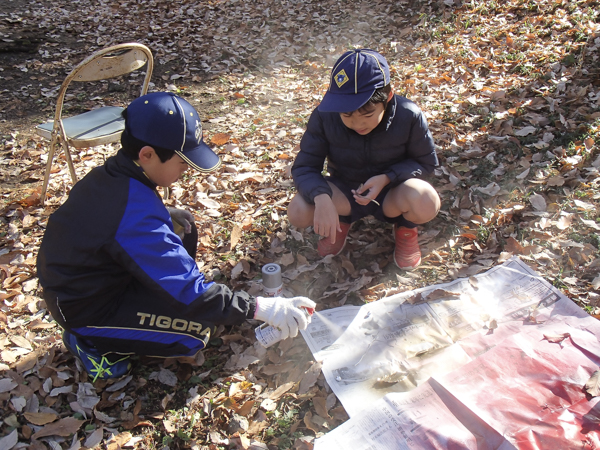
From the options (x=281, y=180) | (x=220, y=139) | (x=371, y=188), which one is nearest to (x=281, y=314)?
(x=371, y=188)

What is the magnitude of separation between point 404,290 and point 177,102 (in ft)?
6.19

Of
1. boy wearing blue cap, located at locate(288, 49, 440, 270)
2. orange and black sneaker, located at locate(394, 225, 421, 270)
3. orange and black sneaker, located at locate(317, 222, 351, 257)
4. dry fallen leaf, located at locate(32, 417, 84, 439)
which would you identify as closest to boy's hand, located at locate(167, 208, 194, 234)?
boy wearing blue cap, located at locate(288, 49, 440, 270)

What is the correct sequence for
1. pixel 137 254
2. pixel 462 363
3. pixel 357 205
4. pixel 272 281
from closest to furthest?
pixel 137 254, pixel 462 363, pixel 272 281, pixel 357 205

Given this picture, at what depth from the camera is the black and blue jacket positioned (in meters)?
2.00

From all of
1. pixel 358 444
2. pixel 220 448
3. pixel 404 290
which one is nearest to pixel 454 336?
pixel 404 290

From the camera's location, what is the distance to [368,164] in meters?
3.05

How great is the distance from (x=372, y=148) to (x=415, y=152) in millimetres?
290

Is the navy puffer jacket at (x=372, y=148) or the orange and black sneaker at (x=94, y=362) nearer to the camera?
the orange and black sneaker at (x=94, y=362)

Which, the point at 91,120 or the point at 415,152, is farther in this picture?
the point at 91,120

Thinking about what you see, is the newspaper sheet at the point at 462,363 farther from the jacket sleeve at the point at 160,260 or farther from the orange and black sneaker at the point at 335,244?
the jacket sleeve at the point at 160,260

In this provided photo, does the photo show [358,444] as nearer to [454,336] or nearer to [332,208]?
[454,336]

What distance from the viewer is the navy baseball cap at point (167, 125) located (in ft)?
6.68

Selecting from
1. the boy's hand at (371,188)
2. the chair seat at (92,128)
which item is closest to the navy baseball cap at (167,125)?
the boy's hand at (371,188)

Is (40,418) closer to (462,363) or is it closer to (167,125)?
(167,125)
